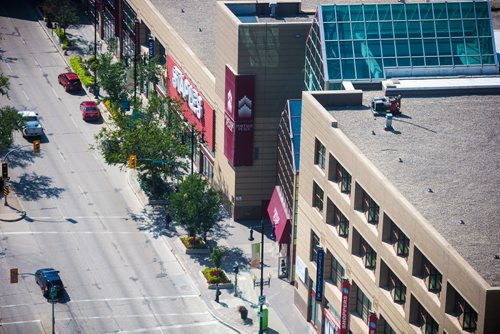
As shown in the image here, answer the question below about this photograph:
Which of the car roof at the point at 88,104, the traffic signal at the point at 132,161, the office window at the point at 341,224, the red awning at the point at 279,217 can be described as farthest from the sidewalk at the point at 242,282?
the car roof at the point at 88,104

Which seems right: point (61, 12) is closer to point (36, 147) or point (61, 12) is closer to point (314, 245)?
point (36, 147)

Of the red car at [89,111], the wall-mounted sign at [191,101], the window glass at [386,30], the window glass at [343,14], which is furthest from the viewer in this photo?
the red car at [89,111]

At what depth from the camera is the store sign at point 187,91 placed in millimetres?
142500

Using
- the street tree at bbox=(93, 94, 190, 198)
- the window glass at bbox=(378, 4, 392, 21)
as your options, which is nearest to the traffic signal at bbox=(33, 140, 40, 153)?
the street tree at bbox=(93, 94, 190, 198)

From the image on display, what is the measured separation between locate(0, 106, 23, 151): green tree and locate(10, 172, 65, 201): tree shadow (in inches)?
154

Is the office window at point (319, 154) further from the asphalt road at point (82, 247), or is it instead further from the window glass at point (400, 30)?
the window glass at point (400, 30)

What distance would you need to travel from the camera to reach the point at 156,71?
15700 cm

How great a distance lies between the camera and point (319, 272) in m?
110

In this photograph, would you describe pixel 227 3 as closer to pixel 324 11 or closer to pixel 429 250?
pixel 324 11

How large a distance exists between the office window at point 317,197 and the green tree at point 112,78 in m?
48.3

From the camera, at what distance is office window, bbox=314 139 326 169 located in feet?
359

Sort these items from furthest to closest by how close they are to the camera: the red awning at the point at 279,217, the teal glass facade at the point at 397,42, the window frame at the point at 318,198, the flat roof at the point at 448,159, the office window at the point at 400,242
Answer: the red awning at the point at 279,217 → the teal glass facade at the point at 397,42 → the window frame at the point at 318,198 → the office window at the point at 400,242 → the flat roof at the point at 448,159

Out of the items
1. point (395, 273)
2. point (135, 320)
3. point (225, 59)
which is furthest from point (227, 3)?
point (395, 273)

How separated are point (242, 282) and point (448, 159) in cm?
2699
